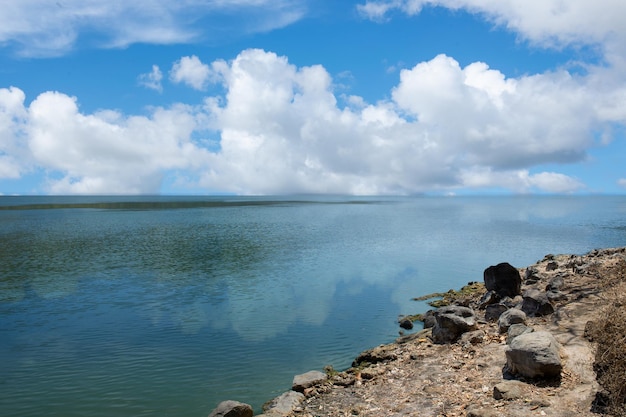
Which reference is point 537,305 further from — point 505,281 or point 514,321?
point 505,281

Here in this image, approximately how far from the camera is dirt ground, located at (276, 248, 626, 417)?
1219cm

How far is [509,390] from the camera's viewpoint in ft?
41.6

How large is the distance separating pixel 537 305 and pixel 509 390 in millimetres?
8326

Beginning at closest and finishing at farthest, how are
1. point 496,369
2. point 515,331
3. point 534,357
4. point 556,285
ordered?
1. point 534,357
2. point 496,369
3. point 515,331
4. point 556,285

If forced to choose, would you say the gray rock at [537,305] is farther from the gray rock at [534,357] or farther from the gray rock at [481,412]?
the gray rock at [481,412]

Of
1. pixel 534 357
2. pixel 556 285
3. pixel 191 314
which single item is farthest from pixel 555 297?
pixel 191 314

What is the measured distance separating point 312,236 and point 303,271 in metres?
33.1

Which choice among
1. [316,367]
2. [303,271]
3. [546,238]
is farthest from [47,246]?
[546,238]

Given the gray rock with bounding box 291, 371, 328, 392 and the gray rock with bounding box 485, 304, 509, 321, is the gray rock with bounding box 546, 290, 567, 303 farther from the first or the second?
the gray rock with bounding box 291, 371, 328, 392

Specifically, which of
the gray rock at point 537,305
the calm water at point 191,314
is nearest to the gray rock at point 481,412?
the calm water at point 191,314

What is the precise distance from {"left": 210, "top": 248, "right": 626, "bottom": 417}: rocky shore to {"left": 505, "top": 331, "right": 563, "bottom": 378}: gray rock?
A: 0.03m

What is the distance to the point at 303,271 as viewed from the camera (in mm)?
45188

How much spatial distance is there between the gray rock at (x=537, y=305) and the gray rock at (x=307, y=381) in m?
9.72

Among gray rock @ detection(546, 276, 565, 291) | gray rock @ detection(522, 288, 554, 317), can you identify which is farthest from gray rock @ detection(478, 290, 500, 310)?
gray rock @ detection(522, 288, 554, 317)
